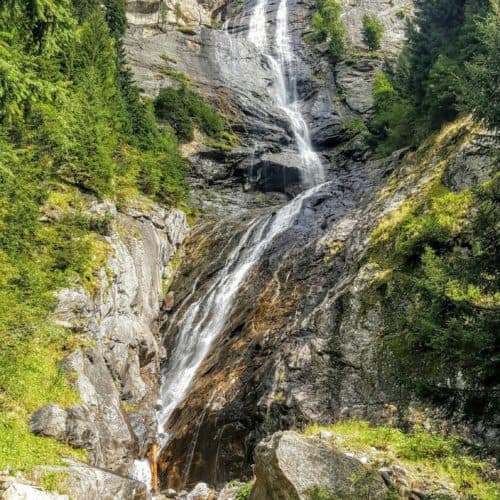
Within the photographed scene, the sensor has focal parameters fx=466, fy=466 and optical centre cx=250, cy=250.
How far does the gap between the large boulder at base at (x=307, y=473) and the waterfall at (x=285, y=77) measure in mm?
28332

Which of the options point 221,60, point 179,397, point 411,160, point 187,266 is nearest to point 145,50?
point 221,60

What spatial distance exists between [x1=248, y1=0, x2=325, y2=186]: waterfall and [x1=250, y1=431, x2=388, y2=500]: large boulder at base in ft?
93.0

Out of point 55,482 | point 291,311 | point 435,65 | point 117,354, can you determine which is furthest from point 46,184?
point 435,65

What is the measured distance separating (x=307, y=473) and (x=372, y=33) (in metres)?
56.4

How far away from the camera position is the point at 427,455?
23.3 ft

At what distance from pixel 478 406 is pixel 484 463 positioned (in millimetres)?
1758

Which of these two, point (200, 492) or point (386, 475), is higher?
point (386, 475)

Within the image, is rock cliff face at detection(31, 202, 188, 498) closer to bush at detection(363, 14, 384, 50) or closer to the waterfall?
the waterfall

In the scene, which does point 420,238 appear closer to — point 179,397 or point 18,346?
point 179,397

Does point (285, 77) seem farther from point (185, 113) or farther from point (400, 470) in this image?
point (400, 470)

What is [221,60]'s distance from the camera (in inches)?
1965

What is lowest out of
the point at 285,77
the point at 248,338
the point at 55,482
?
the point at 55,482

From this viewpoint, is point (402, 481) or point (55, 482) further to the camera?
point (55, 482)

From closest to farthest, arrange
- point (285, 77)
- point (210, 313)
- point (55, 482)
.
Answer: point (55, 482)
point (210, 313)
point (285, 77)
